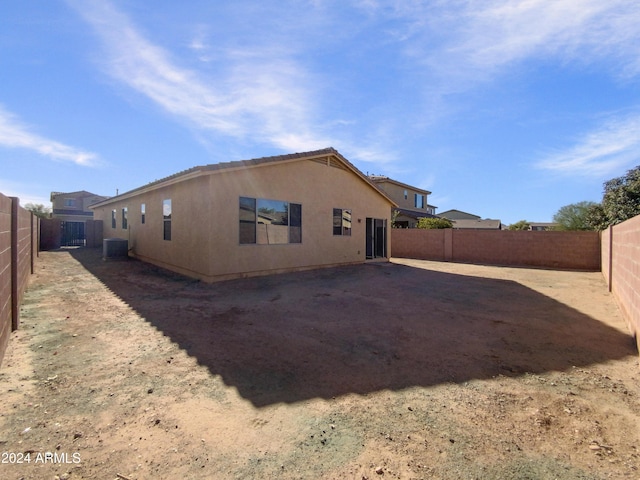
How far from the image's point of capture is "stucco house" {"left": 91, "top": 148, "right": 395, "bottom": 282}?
1001 cm

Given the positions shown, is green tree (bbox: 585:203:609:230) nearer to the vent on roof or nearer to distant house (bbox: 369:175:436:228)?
distant house (bbox: 369:175:436:228)

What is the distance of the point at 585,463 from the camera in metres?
2.44

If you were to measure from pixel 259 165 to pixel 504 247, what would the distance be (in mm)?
14875

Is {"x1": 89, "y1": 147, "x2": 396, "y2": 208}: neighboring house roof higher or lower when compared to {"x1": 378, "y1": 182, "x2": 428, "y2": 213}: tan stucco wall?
lower

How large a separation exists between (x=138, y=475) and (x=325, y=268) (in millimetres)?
11404

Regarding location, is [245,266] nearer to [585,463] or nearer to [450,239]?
[585,463]

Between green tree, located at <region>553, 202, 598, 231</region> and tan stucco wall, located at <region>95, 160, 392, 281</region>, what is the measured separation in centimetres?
2004

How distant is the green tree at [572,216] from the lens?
2593cm

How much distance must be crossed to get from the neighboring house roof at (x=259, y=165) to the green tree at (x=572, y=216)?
19.7 metres

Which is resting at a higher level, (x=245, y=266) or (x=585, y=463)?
(x=245, y=266)

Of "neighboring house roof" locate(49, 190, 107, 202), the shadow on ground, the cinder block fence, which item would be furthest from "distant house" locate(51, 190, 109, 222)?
the cinder block fence

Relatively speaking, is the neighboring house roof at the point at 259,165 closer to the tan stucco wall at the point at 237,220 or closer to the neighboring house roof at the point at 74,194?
the tan stucco wall at the point at 237,220

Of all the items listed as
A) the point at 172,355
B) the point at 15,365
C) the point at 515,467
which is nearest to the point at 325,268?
the point at 172,355

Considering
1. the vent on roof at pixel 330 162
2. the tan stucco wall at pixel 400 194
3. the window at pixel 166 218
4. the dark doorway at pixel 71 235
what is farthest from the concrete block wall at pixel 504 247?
the dark doorway at pixel 71 235
